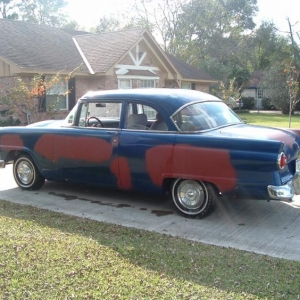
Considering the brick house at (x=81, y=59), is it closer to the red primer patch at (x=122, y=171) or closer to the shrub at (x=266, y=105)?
the red primer patch at (x=122, y=171)

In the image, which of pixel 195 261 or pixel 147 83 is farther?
pixel 147 83

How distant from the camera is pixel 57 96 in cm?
1736

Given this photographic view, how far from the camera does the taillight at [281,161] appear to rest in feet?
17.2

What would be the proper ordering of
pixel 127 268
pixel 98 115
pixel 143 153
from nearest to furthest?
pixel 127 268, pixel 143 153, pixel 98 115

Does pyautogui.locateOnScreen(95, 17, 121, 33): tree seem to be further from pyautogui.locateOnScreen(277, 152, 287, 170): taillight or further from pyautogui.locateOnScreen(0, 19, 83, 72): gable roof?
pyautogui.locateOnScreen(277, 152, 287, 170): taillight

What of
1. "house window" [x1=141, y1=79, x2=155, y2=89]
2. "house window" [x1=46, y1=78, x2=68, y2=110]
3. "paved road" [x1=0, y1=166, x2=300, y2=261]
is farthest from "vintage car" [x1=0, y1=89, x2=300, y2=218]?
"house window" [x1=141, y1=79, x2=155, y2=89]

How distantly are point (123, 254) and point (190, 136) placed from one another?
6.46 ft

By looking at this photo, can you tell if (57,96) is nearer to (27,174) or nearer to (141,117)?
(27,174)

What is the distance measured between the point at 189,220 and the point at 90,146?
186cm

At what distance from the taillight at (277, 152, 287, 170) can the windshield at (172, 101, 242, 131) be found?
1.11 m

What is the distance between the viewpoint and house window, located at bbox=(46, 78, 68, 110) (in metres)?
16.9

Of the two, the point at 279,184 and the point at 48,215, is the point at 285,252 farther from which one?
the point at 48,215

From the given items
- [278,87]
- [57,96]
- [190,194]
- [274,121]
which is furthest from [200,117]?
[278,87]

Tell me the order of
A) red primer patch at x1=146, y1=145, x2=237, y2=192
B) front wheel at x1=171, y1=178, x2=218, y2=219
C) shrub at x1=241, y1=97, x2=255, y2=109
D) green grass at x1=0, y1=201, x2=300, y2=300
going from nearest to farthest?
green grass at x1=0, y1=201, x2=300, y2=300 < red primer patch at x1=146, y1=145, x2=237, y2=192 < front wheel at x1=171, y1=178, x2=218, y2=219 < shrub at x1=241, y1=97, x2=255, y2=109
